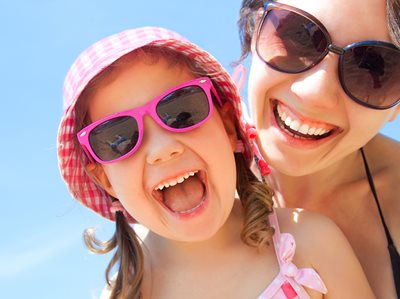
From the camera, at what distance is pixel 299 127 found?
337 centimetres

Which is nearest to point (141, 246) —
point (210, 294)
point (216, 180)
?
point (210, 294)

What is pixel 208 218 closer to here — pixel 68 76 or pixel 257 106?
pixel 257 106

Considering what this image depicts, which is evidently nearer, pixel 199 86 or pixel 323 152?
pixel 199 86

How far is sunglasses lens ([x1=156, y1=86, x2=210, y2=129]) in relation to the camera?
3049 mm

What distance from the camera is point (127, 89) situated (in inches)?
122

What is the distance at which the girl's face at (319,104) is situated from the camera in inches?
122

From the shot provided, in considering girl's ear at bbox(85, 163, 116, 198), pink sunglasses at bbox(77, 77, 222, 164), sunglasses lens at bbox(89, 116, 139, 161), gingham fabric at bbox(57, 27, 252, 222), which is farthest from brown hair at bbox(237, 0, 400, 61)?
girl's ear at bbox(85, 163, 116, 198)

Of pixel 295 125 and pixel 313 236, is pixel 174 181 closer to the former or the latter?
pixel 295 125

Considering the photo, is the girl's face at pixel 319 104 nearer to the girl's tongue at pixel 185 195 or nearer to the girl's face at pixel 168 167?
the girl's face at pixel 168 167

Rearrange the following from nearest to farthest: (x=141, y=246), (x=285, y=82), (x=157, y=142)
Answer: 1. (x=157, y=142)
2. (x=285, y=82)
3. (x=141, y=246)

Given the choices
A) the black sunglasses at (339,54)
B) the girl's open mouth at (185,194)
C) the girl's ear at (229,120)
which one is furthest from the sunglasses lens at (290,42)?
the girl's open mouth at (185,194)

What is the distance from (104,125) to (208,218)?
2.33 feet

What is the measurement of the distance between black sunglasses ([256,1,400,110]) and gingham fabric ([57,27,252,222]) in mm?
361

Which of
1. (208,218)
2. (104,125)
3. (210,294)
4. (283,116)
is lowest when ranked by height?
(210,294)
